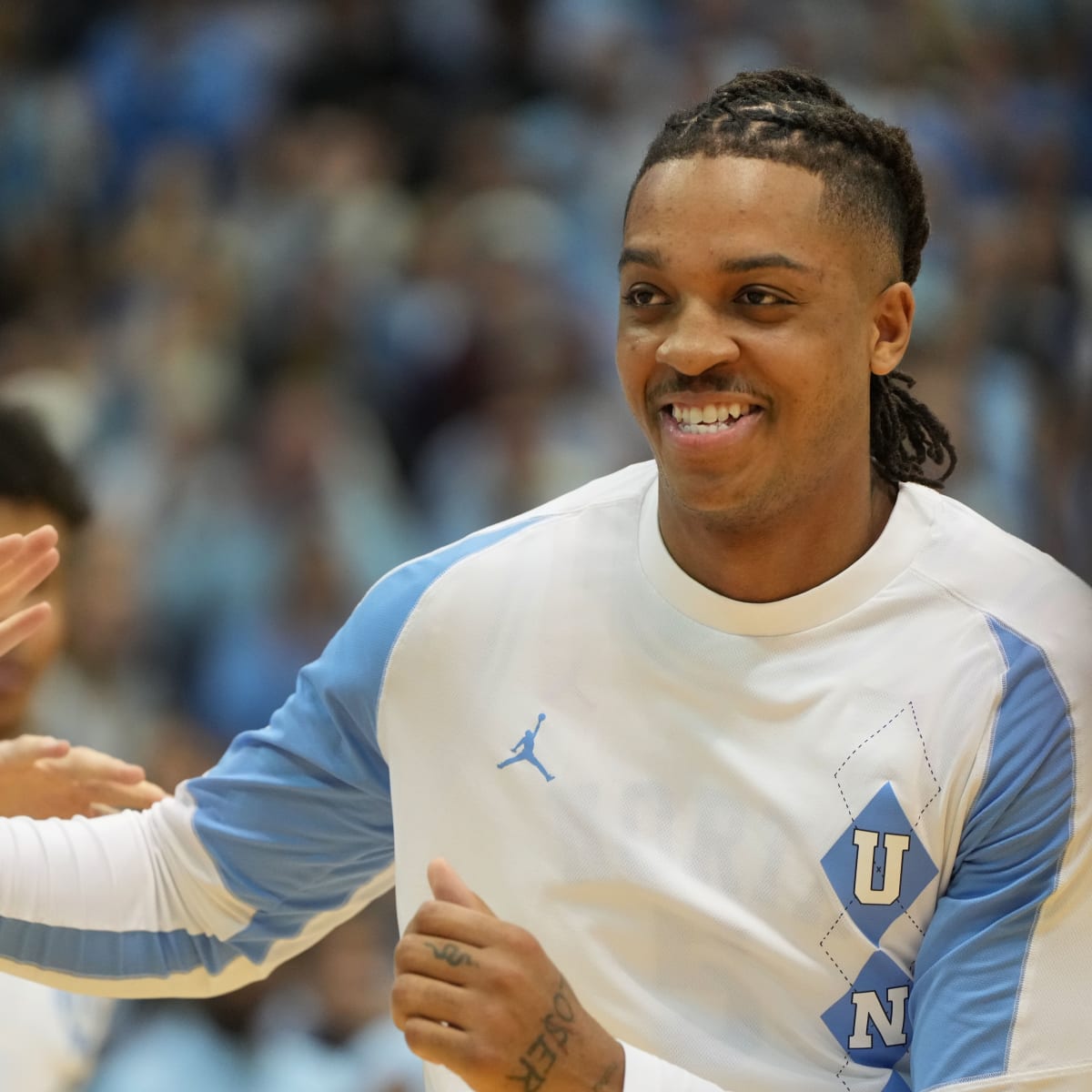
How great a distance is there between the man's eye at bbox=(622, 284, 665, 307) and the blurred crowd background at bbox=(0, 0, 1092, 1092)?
2.99 m

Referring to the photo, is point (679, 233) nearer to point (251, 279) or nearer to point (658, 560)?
point (658, 560)

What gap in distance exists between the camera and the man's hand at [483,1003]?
194 centimetres

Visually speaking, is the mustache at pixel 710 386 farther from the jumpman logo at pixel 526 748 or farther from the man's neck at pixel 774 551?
the jumpman logo at pixel 526 748

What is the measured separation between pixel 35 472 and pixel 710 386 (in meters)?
1.64

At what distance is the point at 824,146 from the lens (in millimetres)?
2287

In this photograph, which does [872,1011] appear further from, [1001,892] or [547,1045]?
[547,1045]

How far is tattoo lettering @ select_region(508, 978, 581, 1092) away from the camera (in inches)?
77.3

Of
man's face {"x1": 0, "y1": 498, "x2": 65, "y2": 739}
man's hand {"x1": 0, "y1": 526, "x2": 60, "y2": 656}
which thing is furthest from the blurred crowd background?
man's hand {"x1": 0, "y1": 526, "x2": 60, "y2": 656}

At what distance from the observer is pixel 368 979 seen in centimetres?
471

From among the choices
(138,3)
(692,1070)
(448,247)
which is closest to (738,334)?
(692,1070)

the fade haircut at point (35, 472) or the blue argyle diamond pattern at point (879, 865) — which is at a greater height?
the fade haircut at point (35, 472)

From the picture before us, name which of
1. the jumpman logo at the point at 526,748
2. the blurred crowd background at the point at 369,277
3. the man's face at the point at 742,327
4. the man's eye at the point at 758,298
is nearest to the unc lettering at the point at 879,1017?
the jumpman logo at the point at 526,748

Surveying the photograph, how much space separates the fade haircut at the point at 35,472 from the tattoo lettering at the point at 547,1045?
5.85 ft

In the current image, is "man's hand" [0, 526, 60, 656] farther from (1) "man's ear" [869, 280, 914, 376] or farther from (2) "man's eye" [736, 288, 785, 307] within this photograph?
(1) "man's ear" [869, 280, 914, 376]
